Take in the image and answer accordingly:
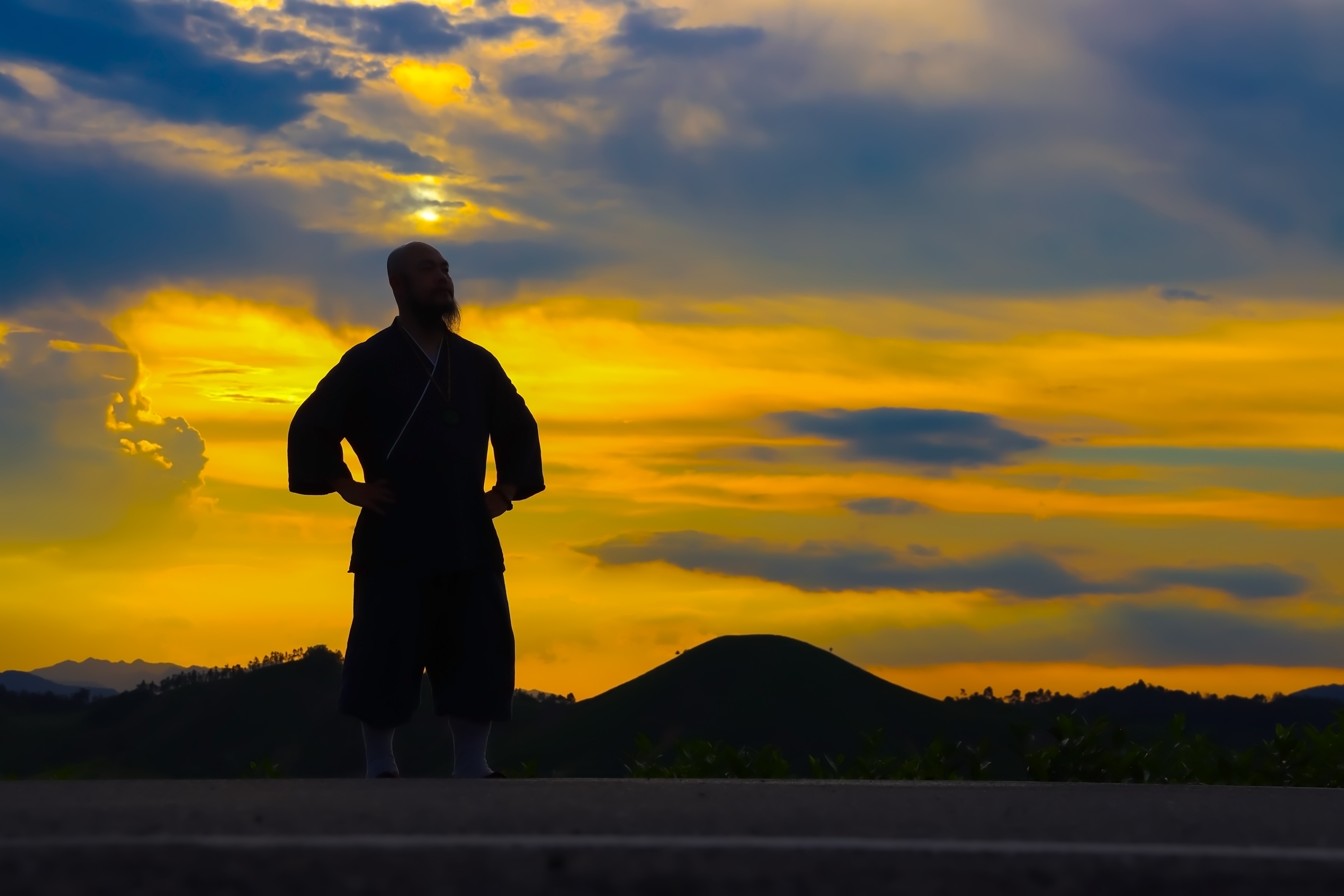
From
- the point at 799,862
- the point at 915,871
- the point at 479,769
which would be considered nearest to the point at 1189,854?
the point at 915,871

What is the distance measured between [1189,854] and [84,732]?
68.0 feet

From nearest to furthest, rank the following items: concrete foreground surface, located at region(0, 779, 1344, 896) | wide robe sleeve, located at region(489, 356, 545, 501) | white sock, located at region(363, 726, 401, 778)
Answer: concrete foreground surface, located at region(0, 779, 1344, 896) < white sock, located at region(363, 726, 401, 778) < wide robe sleeve, located at region(489, 356, 545, 501)

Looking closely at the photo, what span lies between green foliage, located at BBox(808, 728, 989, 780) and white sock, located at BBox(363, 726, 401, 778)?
7.73 ft

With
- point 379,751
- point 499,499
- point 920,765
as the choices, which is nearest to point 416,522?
point 499,499

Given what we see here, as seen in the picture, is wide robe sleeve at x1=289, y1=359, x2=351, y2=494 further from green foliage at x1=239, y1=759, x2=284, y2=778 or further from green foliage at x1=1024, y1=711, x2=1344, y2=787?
green foliage at x1=1024, y1=711, x2=1344, y2=787

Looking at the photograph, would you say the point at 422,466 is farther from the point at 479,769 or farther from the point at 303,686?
the point at 303,686

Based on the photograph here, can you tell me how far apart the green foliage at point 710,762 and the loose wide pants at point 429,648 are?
1.07 meters

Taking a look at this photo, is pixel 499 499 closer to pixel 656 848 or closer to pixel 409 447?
pixel 409 447

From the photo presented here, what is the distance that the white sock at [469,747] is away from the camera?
7496 mm

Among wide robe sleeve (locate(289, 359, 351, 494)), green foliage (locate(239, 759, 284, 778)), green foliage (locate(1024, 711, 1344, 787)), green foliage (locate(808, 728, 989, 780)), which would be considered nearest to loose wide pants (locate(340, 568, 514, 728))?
wide robe sleeve (locate(289, 359, 351, 494))

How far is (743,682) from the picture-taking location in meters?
16.7

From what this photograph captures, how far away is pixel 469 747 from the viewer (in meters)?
7.52

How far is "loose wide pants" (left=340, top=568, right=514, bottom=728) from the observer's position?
742 cm

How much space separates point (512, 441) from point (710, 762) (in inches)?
81.8
